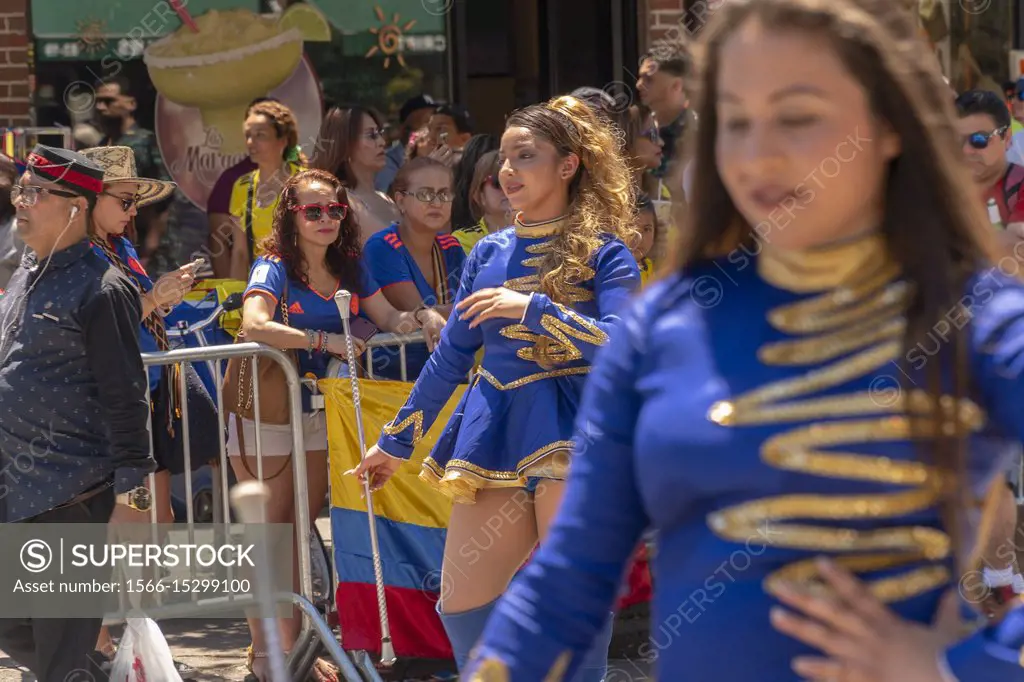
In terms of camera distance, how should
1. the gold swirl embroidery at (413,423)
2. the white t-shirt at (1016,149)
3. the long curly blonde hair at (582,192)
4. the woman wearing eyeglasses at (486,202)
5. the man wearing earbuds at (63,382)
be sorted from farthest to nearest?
1. the white t-shirt at (1016,149)
2. the woman wearing eyeglasses at (486,202)
3. the man wearing earbuds at (63,382)
4. the gold swirl embroidery at (413,423)
5. the long curly blonde hair at (582,192)

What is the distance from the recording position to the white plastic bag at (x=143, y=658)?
4469mm

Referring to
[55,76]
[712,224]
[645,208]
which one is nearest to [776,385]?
[712,224]

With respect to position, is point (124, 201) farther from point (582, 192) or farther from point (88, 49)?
point (88, 49)

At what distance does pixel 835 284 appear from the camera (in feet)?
5.82

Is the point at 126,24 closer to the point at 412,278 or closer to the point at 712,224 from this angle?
the point at 412,278

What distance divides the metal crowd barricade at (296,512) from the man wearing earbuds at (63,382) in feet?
2.02

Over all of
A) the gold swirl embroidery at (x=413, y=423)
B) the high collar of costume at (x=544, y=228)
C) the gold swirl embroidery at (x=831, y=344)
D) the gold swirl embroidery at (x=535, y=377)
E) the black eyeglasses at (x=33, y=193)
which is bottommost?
the gold swirl embroidery at (x=413, y=423)

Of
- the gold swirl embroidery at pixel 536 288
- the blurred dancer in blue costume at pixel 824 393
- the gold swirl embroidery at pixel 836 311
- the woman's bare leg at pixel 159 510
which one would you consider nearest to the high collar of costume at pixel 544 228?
the gold swirl embroidery at pixel 536 288

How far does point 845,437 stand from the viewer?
1693 millimetres

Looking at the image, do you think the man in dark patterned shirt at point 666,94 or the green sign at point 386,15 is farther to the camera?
the green sign at point 386,15

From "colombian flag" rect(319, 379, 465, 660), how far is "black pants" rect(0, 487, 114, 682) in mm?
984

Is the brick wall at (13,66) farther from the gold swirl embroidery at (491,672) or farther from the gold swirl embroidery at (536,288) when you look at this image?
the gold swirl embroidery at (491,672)

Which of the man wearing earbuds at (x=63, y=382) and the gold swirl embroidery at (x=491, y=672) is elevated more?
the gold swirl embroidery at (x=491, y=672)

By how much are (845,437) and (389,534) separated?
4048 mm
